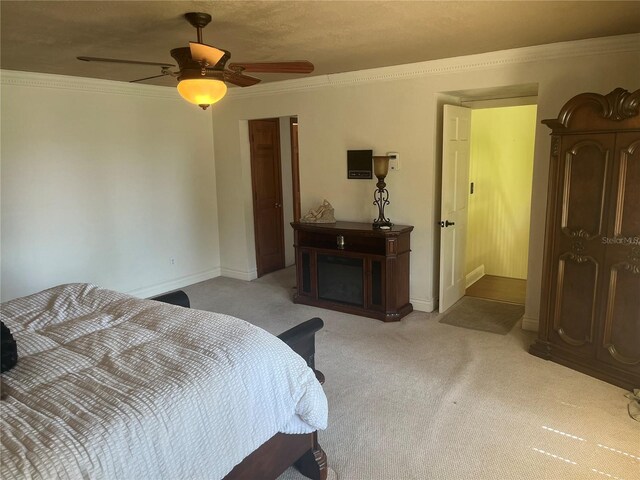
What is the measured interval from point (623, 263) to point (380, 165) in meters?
2.11

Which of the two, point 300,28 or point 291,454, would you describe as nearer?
point 291,454

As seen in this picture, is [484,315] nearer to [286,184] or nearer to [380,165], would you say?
[380,165]

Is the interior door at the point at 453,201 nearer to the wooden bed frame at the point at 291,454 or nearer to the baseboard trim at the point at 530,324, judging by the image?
the baseboard trim at the point at 530,324

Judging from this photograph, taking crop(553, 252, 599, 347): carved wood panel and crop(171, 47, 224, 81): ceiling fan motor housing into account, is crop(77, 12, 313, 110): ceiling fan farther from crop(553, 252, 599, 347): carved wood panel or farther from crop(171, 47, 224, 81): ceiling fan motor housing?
crop(553, 252, 599, 347): carved wood panel

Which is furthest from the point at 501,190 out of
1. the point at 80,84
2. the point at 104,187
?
the point at 80,84

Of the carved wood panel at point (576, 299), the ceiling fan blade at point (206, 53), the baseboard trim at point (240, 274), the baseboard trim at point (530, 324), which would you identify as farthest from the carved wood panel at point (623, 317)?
the baseboard trim at point (240, 274)

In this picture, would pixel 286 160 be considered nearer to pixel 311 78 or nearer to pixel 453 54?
pixel 311 78

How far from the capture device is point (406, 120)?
14.7 feet

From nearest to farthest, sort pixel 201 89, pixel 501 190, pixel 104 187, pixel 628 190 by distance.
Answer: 1. pixel 201 89
2. pixel 628 190
3. pixel 104 187
4. pixel 501 190

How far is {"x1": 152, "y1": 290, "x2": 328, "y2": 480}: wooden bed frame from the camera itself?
1.95m

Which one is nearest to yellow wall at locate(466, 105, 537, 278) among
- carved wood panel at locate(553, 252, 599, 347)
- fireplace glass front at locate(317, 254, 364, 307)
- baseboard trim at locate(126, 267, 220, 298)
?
fireplace glass front at locate(317, 254, 364, 307)

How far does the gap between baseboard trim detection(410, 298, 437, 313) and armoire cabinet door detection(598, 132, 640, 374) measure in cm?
170

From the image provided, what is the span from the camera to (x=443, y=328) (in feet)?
13.8

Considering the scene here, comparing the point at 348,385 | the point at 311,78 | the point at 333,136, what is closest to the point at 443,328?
the point at 348,385
